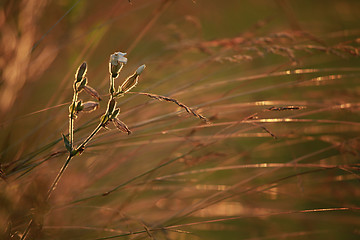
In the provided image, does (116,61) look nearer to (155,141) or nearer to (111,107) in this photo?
(111,107)

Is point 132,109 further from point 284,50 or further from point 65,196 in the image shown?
point 284,50

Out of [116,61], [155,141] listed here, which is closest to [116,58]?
[116,61]

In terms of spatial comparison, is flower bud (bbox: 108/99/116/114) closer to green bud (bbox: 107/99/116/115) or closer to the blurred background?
green bud (bbox: 107/99/116/115)

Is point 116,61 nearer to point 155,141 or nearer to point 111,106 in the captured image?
point 111,106

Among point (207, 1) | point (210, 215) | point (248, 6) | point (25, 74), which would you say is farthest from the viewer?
point (248, 6)

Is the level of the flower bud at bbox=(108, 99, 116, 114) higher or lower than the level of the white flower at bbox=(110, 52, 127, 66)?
lower

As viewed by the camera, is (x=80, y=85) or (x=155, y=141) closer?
(x=80, y=85)

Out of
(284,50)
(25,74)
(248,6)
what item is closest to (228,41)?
(284,50)

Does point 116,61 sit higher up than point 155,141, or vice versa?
point 116,61

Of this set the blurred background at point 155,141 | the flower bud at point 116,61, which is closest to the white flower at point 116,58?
the flower bud at point 116,61

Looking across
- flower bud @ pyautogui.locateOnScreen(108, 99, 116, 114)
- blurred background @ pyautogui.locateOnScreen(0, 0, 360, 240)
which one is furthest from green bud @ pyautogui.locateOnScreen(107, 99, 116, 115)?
blurred background @ pyautogui.locateOnScreen(0, 0, 360, 240)

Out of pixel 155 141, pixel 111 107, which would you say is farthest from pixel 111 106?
pixel 155 141
